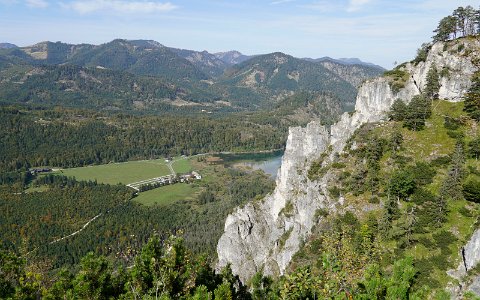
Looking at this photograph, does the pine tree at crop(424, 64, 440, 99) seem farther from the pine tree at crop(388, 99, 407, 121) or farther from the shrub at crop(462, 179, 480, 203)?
the shrub at crop(462, 179, 480, 203)

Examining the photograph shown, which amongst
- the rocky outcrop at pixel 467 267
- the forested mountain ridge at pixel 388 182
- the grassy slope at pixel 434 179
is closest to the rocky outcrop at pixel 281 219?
the forested mountain ridge at pixel 388 182

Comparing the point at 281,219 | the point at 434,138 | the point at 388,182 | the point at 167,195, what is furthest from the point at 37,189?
the point at 434,138

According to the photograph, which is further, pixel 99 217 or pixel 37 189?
pixel 37 189

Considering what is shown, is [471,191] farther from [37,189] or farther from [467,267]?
[37,189]

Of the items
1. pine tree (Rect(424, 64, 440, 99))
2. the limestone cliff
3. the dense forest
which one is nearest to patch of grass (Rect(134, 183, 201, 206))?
the dense forest

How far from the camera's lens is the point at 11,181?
194625 mm

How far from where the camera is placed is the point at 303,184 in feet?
274

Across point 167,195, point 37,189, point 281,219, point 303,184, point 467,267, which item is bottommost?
point 37,189

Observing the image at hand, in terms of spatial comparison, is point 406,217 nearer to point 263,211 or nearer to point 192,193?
point 263,211

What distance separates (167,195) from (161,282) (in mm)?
162464

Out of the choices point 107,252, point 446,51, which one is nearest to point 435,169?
point 446,51

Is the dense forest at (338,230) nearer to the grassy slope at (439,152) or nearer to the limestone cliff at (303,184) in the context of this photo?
the grassy slope at (439,152)

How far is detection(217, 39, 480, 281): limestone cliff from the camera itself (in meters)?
74.6

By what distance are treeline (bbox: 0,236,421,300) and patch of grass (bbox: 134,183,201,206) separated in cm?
14364
